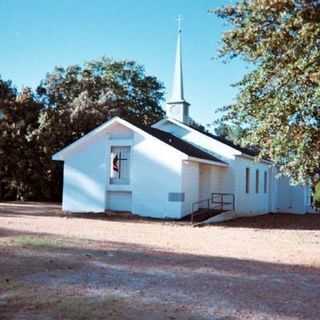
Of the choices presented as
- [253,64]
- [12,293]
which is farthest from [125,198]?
[12,293]

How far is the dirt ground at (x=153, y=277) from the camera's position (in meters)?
6.16

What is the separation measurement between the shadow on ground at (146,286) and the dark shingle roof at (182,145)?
12.7 metres

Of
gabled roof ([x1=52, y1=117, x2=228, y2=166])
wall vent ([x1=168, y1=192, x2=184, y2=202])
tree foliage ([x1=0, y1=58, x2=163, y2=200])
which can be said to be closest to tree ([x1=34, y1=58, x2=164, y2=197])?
tree foliage ([x1=0, y1=58, x2=163, y2=200])

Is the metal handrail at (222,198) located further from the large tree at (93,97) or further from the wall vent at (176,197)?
the large tree at (93,97)

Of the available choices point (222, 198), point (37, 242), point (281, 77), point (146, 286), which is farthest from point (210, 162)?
point (146, 286)

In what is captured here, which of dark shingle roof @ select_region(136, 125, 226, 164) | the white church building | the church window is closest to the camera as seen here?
the white church building

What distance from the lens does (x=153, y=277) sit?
326 inches

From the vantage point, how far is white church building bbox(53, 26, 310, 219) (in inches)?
902

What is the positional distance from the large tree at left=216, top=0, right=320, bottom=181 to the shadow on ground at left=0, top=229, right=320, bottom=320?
360 cm

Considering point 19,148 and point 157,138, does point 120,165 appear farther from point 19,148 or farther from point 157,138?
point 19,148

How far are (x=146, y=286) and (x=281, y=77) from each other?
6.91 metres

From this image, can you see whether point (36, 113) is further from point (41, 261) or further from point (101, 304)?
point (101, 304)

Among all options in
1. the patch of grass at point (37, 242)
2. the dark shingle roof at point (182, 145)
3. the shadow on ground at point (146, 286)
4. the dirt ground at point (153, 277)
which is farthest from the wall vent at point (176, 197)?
the shadow on ground at point (146, 286)

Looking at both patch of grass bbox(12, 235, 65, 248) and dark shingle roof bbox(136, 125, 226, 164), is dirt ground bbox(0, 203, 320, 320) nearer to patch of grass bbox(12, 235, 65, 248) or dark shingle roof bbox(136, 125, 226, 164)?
patch of grass bbox(12, 235, 65, 248)
